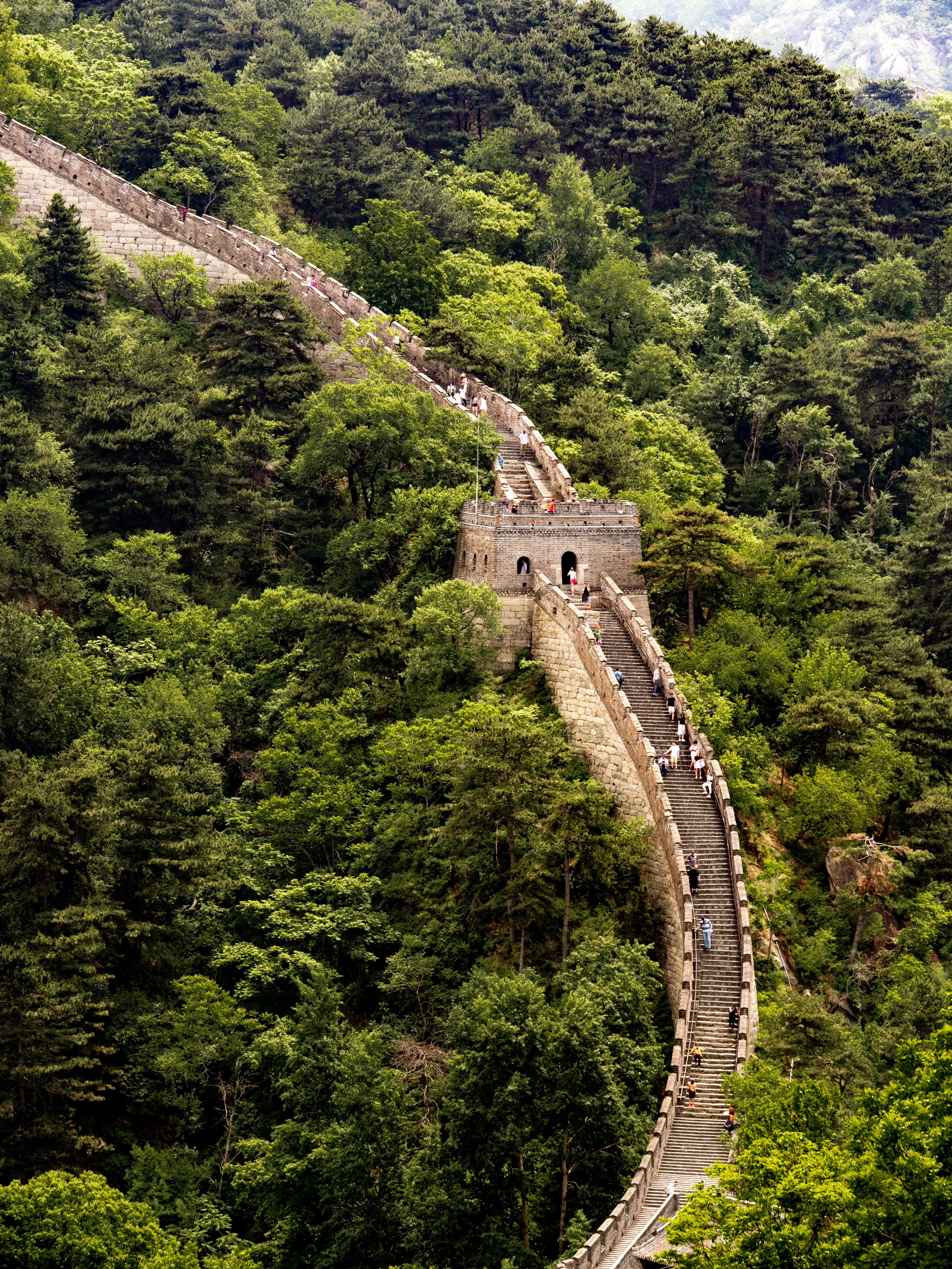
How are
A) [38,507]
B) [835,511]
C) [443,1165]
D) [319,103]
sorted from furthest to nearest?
[319,103]
[835,511]
[38,507]
[443,1165]

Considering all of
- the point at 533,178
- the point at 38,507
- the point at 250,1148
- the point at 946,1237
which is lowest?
the point at 250,1148

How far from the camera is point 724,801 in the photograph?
165ft

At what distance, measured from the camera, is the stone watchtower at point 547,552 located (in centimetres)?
5809

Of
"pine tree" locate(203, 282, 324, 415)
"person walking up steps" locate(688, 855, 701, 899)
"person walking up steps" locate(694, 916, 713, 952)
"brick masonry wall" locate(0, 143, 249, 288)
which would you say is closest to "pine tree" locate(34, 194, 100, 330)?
"brick masonry wall" locate(0, 143, 249, 288)

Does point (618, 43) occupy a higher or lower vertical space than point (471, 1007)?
higher

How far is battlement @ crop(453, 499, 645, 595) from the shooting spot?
58.3 metres

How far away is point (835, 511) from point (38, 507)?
35.6 meters

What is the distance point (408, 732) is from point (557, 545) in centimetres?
812

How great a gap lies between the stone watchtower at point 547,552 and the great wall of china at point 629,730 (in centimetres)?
Result: 4

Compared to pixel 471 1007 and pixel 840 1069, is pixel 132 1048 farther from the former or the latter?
pixel 840 1069

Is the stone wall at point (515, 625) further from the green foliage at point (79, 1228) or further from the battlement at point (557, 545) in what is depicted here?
the green foliage at point (79, 1228)

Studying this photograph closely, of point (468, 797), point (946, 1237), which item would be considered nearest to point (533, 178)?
point (468, 797)

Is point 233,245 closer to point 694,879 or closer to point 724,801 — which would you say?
point 724,801

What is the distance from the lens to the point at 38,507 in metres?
64.8
